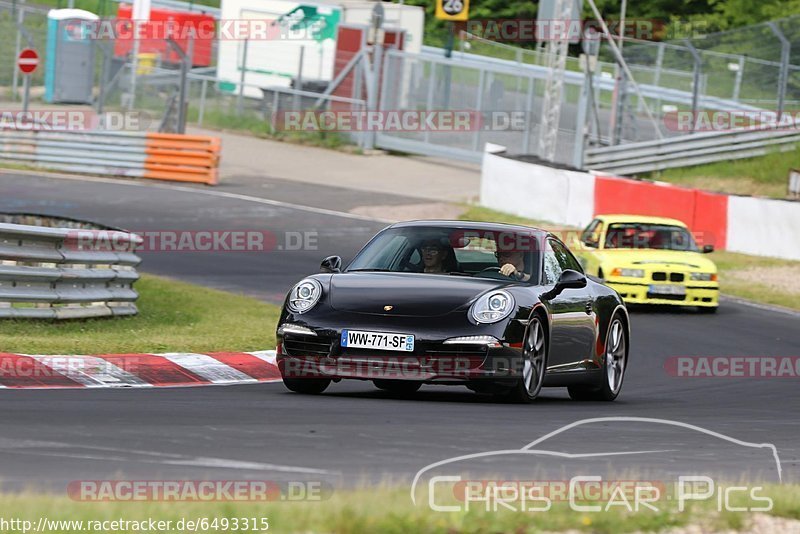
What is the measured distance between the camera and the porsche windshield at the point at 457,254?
428 inches

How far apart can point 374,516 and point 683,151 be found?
101 feet

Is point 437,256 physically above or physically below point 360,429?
above

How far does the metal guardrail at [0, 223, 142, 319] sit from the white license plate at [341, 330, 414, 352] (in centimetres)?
410

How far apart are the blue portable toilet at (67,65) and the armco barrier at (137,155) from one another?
10.5m

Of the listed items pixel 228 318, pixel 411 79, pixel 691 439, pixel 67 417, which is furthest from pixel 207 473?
pixel 411 79

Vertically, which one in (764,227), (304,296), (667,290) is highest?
(304,296)

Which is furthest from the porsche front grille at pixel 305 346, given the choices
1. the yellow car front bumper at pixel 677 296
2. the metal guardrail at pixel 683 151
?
the metal guardrail at pixel 683 151

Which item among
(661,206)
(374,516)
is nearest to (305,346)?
(374,516)

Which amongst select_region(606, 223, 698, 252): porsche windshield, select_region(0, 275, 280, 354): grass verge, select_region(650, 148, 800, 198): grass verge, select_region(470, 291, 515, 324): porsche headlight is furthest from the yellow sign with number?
select_region(470, 291, 515, 324): porsche headlight

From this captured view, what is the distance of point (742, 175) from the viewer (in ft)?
114

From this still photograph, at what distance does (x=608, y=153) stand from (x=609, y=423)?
26143mm

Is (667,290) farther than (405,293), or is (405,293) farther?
(667,290)

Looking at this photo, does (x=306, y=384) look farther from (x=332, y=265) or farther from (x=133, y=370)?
(x=133, y=370)

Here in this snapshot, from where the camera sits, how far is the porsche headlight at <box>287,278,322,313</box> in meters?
10.2
